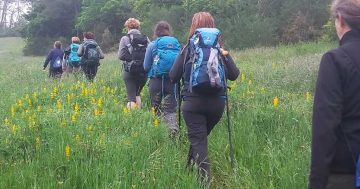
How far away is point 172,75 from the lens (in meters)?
4.92

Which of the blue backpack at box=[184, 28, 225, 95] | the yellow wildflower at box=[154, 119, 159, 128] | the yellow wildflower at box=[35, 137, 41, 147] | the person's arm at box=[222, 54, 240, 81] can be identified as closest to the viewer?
the blue backpack at box=[184, 28, 225, 95]

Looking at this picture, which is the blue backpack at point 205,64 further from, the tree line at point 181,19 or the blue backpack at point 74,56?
the tree line at point 181,19

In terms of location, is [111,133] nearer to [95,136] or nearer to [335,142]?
[95,136]

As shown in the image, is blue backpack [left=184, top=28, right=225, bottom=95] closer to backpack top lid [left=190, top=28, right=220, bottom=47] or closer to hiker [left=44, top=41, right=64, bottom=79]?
backpack top lid [left=190, top=28, right=220, bottom=47]

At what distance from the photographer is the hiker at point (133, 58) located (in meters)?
7.82

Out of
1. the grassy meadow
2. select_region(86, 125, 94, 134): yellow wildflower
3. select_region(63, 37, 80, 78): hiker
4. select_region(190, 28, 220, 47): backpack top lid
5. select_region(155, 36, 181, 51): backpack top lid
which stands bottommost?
the grassy meadow

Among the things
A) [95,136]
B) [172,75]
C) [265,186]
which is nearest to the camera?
[265,186]

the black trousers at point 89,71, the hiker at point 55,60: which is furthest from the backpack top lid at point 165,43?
the hiker at point 55,60

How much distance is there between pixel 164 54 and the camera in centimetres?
645

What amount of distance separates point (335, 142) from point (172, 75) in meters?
2.52

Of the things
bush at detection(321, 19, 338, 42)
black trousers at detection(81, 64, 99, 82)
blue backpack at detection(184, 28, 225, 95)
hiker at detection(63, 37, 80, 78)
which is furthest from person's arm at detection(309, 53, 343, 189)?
bush at detection(321, 19, 338, 42)

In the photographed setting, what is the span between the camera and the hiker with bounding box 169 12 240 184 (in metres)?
4.58

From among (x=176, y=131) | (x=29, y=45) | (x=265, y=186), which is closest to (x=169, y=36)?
(x=176, y=131)

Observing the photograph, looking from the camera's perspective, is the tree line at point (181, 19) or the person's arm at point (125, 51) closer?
the person's arm at point (125, 51)
